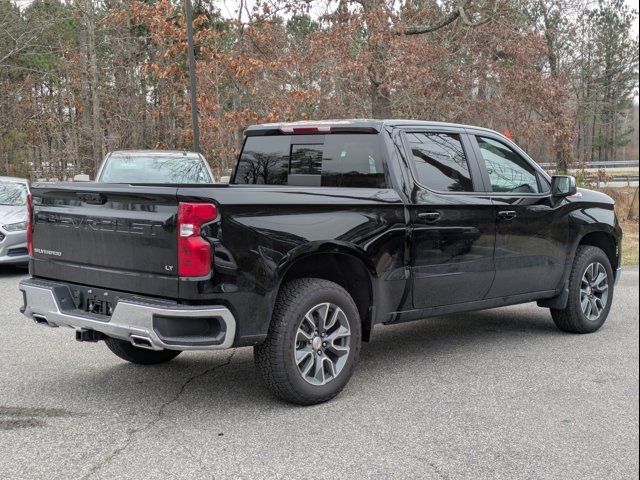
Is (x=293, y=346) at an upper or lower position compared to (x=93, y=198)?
lower

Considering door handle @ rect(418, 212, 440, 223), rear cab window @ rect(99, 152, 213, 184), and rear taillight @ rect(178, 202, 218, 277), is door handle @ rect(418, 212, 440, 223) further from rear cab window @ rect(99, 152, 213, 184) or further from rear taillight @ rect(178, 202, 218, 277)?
rear cab window @ rect(99, 152, 213, 184)

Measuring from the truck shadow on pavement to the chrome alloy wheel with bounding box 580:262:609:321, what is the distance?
372mm

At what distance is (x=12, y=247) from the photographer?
11047mm

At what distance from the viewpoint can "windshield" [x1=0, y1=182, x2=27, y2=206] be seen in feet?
40.1

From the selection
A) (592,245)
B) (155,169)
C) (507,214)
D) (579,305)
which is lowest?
(579,305)

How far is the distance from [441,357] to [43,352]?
3401mm

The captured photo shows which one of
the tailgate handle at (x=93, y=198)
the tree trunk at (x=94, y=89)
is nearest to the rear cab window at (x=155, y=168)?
the tailgate handle at (x=93, y=198)

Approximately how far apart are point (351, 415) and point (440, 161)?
7.26 ft

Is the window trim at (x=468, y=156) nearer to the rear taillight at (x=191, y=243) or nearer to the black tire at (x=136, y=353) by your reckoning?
the rear taillight at (x=191, y=243)

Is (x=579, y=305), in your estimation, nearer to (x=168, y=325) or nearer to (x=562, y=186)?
(x=562, y=186)

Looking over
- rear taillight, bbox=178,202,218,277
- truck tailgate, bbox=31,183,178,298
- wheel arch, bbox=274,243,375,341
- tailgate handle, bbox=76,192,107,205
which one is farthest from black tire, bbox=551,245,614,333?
tailgate handle, bbox=76,192,107,205

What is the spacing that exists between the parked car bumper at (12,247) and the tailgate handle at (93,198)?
7.12 metres

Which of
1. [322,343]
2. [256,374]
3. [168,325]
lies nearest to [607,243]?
[322,343]

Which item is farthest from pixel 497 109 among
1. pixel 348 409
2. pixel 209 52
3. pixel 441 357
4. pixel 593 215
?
pixel 348 409
